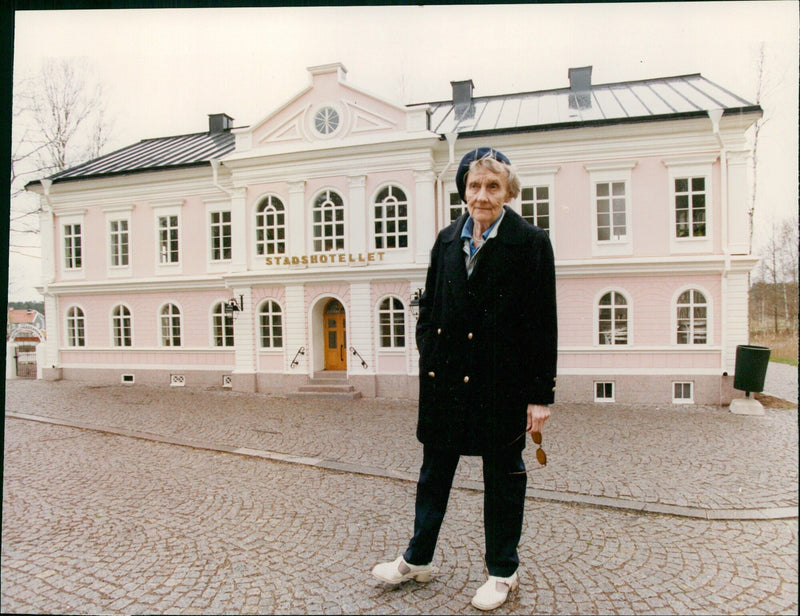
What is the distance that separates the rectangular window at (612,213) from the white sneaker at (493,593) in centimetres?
642

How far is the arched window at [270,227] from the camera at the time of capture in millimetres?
7910

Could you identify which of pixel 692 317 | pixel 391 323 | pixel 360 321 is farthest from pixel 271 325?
pixel 692 317

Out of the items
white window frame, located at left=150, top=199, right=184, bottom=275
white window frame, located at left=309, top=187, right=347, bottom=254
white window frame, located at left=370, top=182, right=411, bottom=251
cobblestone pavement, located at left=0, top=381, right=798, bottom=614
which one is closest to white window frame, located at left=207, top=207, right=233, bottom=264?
white window frame, located at left=150, top=199, right=184, bottom=275

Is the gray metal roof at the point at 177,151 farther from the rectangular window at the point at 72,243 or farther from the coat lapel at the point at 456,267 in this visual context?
the coat lapel at the point at 456,267

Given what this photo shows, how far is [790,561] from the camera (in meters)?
2.12

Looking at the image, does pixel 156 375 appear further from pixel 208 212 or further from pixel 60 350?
pixel 208 212

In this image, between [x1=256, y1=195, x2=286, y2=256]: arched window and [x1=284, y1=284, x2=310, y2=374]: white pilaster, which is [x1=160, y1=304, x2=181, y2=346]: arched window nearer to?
[x1=256, y1=195, x2=286, y2=256]: arched window

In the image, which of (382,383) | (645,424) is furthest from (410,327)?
(645,424)

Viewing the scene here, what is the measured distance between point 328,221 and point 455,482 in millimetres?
5349

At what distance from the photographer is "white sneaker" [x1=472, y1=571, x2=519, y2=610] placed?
1860mm

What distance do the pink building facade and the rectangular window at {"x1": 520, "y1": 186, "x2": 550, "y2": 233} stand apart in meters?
0.03

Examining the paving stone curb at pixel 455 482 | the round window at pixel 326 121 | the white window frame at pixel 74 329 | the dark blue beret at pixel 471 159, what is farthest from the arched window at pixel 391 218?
the dark blue beret at pixel 471 159

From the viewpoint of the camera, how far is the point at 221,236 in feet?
30.1

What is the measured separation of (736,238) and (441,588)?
730cm
